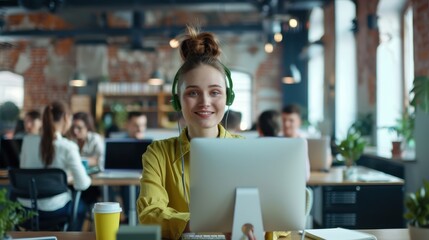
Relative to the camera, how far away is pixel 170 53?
12.7 meters

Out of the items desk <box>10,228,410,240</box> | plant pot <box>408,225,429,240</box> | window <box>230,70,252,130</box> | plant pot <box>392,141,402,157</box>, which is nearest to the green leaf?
plant pot <box>392,141,402,157</box>

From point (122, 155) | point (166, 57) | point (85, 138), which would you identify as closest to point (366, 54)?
point (85, 138)

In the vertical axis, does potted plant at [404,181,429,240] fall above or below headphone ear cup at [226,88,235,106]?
below

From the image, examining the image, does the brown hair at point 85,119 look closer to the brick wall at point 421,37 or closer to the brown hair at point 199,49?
the brick wall at point 421,37

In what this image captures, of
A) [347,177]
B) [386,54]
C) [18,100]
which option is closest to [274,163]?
[347,177]

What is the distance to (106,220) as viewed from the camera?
5.91 ft

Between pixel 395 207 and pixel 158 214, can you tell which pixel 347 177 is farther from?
pixel 158 214

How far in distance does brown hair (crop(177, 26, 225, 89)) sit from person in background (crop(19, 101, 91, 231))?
86.8 inches

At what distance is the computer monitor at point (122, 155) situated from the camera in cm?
443

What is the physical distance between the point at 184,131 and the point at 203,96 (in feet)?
0.74

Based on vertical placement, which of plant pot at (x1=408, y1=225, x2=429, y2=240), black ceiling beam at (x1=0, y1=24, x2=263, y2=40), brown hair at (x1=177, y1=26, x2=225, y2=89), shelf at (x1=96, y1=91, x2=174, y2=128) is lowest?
plant pot at (x1=408, y1=225, x2=429, y2=240)

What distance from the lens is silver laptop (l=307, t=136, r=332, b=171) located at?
4.62 meters

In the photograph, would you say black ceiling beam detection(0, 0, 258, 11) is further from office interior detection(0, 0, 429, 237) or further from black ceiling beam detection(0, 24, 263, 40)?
black ceiling beam detection(0, 24, 263, 40)

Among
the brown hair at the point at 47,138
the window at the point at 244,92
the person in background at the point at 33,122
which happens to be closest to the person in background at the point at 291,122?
the brown hair at the point at 47,138
